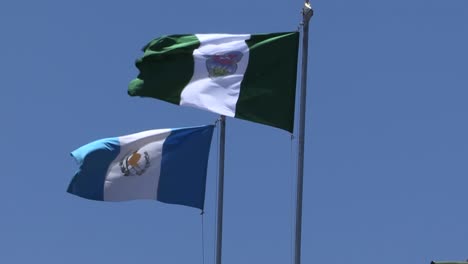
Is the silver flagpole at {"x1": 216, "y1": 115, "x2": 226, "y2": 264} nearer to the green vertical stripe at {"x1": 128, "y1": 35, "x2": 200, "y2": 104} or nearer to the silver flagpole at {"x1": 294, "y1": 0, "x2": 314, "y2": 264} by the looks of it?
the green vertical stripe at {"x1": 128, "y1": 35, "x2": 200, "y2": 104}

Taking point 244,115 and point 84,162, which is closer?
point 244,115

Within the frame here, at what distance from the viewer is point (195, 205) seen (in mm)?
37625

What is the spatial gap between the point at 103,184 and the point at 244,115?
20.2ft

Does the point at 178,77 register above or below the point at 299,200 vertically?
above

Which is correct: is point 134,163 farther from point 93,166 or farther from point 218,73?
point 218,73

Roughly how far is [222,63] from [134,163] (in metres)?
5.17

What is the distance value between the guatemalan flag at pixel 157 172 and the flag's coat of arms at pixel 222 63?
340 centimetres

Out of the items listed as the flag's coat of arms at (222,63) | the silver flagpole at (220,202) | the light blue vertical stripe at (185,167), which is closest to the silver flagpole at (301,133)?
the flag's coat of arms at (222,63)

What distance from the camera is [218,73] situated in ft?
111

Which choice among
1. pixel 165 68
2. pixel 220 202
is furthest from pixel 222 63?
pixel 220 202

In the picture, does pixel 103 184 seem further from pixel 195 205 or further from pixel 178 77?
pixel 178 77

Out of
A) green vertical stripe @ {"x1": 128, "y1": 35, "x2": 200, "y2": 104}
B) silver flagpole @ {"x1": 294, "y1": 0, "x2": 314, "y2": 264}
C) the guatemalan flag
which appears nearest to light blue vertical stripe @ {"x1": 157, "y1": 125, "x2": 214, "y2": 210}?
the guatemalan flag

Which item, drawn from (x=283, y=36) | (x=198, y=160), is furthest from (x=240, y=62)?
(x=198, y=160)

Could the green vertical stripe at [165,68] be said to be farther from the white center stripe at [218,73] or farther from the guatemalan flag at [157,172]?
the guatemalan flag at [157,172]
